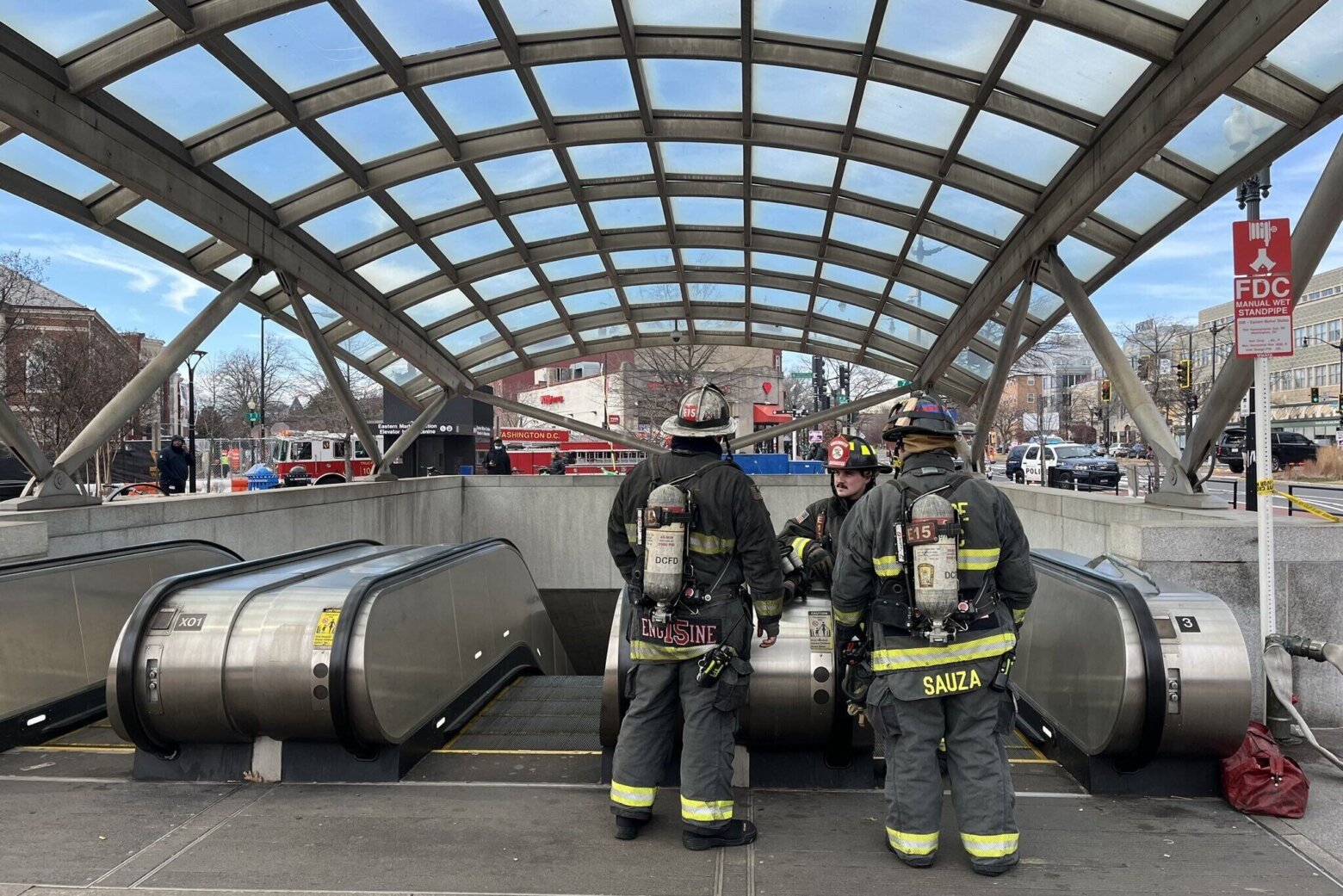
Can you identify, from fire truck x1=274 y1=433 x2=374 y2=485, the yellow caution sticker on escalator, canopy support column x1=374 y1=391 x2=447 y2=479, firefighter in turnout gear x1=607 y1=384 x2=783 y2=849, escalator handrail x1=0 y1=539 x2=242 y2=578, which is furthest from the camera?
fire truck x1=274 y1=433 x2=374 y2=485

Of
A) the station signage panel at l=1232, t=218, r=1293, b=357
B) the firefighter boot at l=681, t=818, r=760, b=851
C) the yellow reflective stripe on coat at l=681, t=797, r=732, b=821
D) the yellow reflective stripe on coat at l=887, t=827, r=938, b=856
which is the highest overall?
the station signage panel at l=1232, t=218, r=1293, b=357

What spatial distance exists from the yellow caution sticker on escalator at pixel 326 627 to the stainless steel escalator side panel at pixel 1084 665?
415 centimetres

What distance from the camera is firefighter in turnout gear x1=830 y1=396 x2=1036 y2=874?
4.00 metres

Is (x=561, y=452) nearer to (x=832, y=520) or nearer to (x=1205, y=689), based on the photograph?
(x=832, y=520)

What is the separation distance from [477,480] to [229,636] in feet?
48.5

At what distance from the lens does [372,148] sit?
11.3 meters

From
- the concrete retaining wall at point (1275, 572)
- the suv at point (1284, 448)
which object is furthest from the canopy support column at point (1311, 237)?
the suv at point (1284, 448)

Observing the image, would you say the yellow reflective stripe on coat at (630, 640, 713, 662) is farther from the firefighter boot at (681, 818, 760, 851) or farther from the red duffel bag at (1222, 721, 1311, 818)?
the red duffel bag at (1222, 721, 1311, 818)

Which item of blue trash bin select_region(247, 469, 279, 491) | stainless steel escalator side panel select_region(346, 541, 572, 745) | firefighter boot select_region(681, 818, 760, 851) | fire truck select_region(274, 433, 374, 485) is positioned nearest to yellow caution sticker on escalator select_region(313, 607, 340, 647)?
stainless steel escalator side panel select_region(346, 541, 572, 745)

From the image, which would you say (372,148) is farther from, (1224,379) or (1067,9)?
(1224,379)

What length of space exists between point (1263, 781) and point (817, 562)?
2.49m

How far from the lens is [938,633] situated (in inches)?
160

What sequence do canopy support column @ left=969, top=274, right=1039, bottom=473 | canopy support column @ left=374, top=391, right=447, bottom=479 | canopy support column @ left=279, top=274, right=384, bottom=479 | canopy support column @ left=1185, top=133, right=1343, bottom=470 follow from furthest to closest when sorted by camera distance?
1. canopy support column @ left=374, top=391, right=447, bottom=479
2. canopy support column @ left=279, top=274, right=384, bottom=479
3. canopy support column @ left=969, top=274, right=1039, bottom=473
4. canopy support column @ left=1185, top=133, right=1343, bottom=470

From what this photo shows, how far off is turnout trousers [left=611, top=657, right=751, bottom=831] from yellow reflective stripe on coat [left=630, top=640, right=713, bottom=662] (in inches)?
1.8
